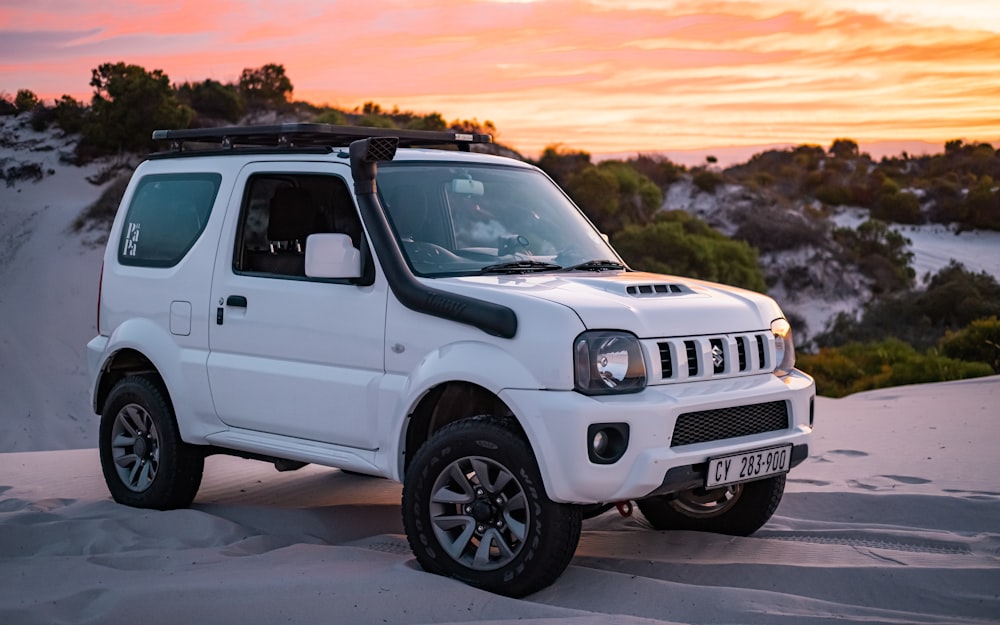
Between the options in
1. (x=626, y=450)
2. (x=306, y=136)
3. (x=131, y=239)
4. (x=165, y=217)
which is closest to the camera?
(x=626, y=450)

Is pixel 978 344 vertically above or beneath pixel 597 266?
beneath

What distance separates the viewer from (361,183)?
5.96 metres

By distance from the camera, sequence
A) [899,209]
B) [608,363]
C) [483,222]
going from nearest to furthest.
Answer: [608,363] → [483,222] → [899,209]

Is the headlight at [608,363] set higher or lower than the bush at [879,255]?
higher

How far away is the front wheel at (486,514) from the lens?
16.8ft

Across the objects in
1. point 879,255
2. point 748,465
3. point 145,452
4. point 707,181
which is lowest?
point 879,255

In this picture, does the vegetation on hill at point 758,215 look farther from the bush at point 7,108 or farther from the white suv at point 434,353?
the white suv at point 434,353

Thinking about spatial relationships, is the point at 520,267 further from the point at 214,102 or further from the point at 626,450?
the point at 214,102

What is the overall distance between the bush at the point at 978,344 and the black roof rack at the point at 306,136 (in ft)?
34.2

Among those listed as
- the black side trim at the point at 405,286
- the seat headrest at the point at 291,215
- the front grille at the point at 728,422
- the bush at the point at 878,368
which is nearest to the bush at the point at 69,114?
the bush at the point at 878,368

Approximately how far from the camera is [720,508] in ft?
21.2

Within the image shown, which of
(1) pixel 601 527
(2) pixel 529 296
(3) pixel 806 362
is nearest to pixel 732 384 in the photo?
(2) pixel 529 296

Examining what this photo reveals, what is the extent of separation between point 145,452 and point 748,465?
12.0ft

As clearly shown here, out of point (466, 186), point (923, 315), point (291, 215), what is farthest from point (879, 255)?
point (291, 215)
